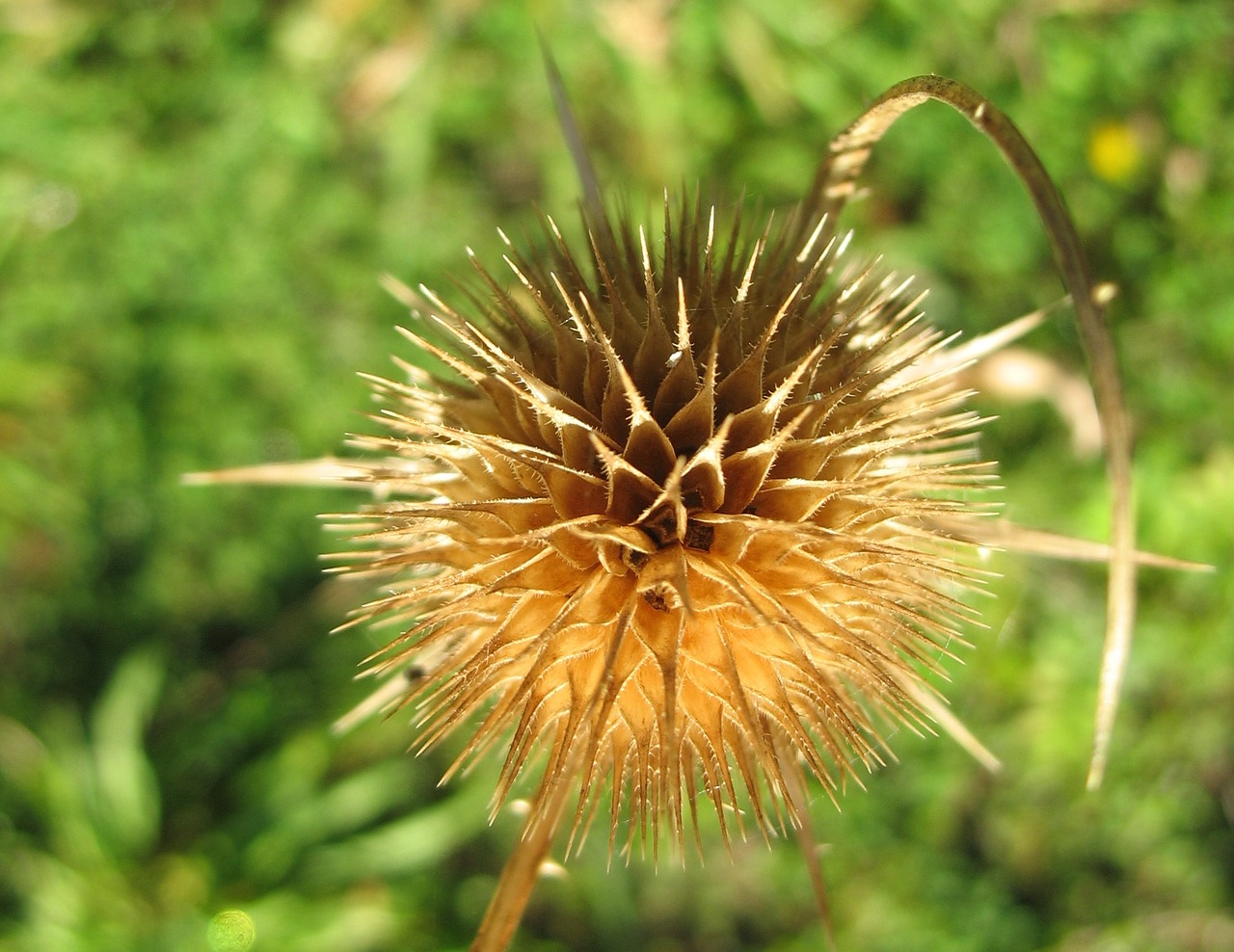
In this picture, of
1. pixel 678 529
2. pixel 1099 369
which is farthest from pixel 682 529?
pixel 1099 369

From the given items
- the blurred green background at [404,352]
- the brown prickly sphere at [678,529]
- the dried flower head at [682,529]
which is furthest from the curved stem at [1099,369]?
the blurred green background at [404,352]

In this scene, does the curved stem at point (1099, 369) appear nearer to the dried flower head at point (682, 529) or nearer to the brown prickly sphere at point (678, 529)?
the dried flower head at point (682, 529)

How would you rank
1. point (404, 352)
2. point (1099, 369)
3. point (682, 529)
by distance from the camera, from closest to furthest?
1. point (1099, 369)
2. point (682, 529)
3. point (404, 352)

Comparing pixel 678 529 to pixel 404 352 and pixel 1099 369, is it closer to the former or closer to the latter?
pixel 1099 369

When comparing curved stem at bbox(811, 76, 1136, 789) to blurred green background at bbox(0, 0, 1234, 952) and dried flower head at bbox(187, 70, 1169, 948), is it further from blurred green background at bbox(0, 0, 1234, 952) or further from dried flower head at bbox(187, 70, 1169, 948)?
blurred green background at bbox(0, 0, 1234, 952)

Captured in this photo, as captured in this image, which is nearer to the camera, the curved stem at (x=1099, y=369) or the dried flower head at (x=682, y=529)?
the curved stem at (x=1099, y=369)

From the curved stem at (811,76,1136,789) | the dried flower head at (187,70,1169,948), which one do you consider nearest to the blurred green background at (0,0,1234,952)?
the dried flower head at (187,70,1169,948)

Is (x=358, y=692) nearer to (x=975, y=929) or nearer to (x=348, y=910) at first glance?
(x=348, y=910)
